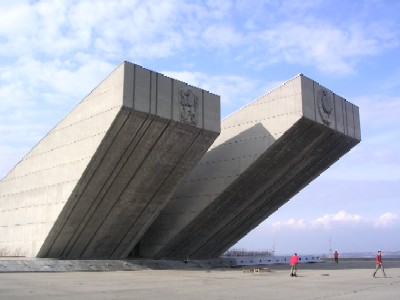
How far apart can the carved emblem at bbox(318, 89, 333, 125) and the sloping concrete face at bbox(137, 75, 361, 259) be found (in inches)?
2.3

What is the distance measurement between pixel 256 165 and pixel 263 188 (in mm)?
2921

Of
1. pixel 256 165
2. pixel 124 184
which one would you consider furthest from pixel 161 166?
pixel 256 165

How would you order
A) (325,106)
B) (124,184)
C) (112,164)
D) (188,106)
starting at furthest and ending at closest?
(325,106) → (124,184) → (188,106) → (112,164)

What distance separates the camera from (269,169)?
30.2 meters

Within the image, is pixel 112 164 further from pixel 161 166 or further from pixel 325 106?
pixel 325 106

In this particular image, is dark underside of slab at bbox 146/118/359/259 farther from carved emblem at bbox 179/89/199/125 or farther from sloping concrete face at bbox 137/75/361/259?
carved emblem at bbox 179/89/199/125

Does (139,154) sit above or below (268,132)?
below

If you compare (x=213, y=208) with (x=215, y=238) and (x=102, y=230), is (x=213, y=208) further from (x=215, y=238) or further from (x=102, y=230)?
(x=102, y=230)

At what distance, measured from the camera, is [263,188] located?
1241 inches

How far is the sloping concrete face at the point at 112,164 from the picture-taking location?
23578mm

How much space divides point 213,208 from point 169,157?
20.9 ft

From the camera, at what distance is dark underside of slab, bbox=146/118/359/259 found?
29.2 m

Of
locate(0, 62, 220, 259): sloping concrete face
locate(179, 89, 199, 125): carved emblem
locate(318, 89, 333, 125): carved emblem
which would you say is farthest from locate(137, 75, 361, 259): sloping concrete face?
locate(179, 89, 199, 125): carved emblem

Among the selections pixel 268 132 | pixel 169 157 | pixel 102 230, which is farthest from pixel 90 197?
pixel 268 132
